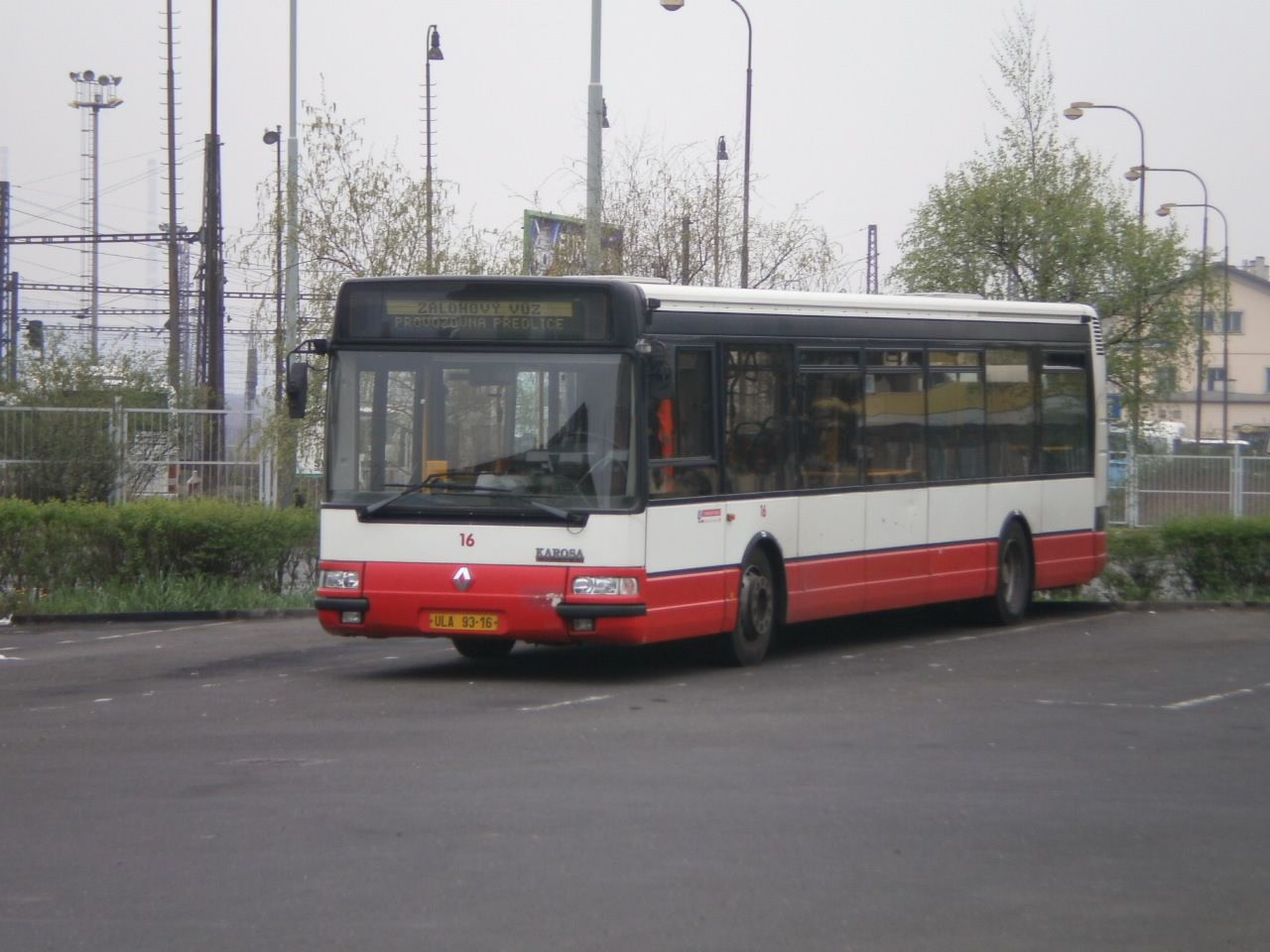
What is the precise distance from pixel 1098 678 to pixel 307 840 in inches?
306

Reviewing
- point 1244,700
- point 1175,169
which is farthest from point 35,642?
point 1175,169

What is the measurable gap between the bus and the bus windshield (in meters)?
0.01

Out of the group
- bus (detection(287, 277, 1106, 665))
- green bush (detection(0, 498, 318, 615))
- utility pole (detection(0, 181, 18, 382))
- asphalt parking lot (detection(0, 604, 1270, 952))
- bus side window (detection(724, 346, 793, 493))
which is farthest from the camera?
utility pole (detection(0, 181, 18, 382))

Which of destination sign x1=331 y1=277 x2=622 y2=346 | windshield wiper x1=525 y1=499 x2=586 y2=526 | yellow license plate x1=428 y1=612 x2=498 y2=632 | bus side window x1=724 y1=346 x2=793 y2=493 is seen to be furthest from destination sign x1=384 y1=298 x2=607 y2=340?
yellow license plate x1=428 y1=612 x2=498 y2=632

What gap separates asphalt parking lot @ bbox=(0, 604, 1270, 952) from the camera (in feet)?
21.6

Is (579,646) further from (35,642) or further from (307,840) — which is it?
(307,840)

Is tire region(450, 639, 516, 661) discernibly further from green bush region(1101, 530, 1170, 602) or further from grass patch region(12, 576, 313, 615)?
green bush region(1101, 530, 1170, 602)

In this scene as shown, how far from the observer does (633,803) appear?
873cm

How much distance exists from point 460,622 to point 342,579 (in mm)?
953

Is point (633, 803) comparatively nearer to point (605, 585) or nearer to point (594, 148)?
point (605, 585)

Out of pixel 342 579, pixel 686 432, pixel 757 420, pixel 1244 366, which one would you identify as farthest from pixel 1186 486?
pixel 1244 366

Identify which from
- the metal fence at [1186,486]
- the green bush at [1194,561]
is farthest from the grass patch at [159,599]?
the metal fence at [1186,486]

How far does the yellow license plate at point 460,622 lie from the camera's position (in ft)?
43.6

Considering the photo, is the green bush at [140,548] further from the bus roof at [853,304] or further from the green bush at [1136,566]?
the green bush at [1136,566]
